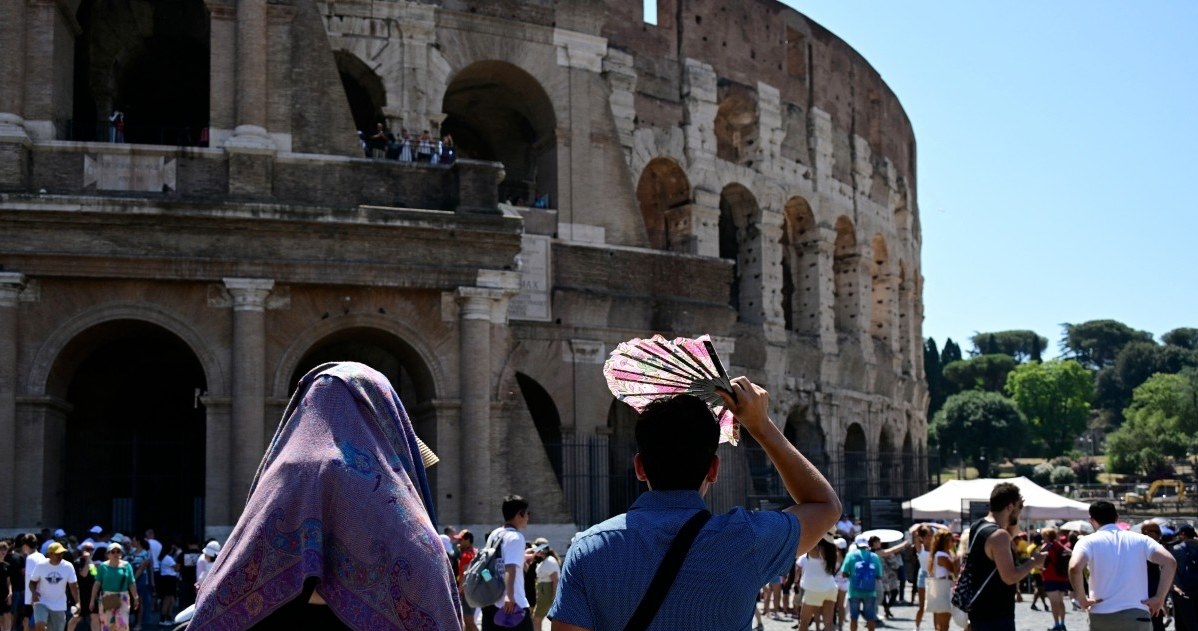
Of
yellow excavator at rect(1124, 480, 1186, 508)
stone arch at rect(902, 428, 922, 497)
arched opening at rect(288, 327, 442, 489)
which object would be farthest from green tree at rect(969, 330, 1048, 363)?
arched opening at rect(288, 327, 442, 489)

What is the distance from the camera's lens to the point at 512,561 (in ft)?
29.5

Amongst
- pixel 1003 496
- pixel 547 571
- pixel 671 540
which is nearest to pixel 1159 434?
pixel 547 571

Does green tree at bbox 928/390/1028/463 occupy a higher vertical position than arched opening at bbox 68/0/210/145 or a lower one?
lower

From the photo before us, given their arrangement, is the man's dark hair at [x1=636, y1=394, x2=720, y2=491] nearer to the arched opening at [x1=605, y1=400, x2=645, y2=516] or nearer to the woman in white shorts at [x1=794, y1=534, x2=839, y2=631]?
the woman in white shorts at [x1=794, y1=534, x2=839, y2=631]

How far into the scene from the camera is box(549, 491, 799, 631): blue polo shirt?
3346 millimetres

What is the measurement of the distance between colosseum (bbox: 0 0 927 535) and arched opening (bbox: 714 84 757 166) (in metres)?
0.07

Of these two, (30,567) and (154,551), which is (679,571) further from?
(154,551)

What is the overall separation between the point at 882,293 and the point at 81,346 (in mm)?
22785

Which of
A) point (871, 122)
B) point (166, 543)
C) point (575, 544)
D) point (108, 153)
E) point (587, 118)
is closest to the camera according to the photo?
point (575, 544)

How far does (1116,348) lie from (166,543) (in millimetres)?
114119

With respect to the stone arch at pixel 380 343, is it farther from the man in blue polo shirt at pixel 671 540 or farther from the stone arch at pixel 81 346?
the man in blue polo shirt at pixel 671 540

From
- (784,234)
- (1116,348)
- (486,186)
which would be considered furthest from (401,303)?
(1116,348)

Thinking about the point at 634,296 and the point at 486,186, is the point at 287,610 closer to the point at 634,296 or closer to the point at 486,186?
the point at 486,186

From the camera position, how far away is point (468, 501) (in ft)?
65.6
